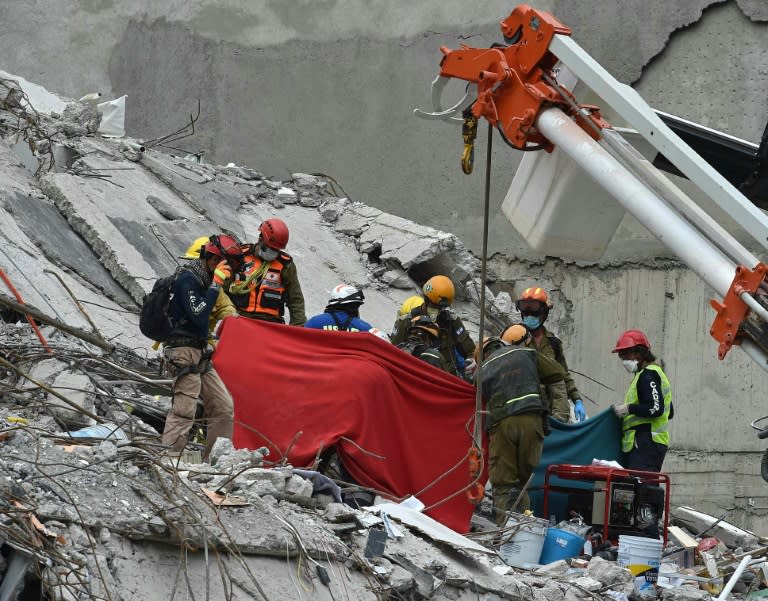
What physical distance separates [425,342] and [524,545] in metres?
2.21

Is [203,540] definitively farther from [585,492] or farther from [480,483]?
[585,492]

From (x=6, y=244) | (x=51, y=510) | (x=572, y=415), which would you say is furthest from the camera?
(x=572, y=415)

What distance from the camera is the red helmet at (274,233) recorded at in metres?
10.9

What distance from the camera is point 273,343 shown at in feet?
31.6

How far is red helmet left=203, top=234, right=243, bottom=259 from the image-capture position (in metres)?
9.01

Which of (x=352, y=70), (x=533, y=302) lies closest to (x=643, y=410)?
(x=533, y=302)

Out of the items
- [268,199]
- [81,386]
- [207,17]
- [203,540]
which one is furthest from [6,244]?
[207,17]

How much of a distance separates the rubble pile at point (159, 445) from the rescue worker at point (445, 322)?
1823 millimetres

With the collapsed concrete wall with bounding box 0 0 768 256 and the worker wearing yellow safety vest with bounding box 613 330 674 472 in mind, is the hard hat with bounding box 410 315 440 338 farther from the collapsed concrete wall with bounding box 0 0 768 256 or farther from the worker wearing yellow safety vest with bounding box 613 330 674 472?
the collapsed concrete wall with bounding box 0 0 768 256

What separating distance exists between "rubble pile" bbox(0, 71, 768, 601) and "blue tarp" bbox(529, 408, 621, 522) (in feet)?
2.63

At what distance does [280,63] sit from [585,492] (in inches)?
464

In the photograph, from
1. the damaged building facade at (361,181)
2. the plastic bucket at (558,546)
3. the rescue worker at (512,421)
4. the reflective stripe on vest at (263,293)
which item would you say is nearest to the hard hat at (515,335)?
the rescue worker at (512,421)

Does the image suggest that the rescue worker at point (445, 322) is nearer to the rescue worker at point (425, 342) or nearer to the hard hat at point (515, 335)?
the rescue worker at point (425, 342)

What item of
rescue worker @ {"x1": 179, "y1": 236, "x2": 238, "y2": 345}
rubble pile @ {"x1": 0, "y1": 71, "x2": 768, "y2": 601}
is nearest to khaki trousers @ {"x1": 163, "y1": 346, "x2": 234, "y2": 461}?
rubble pile @ {"x1": 0, "y1": 71, "x2": 768, "y2": 601}
